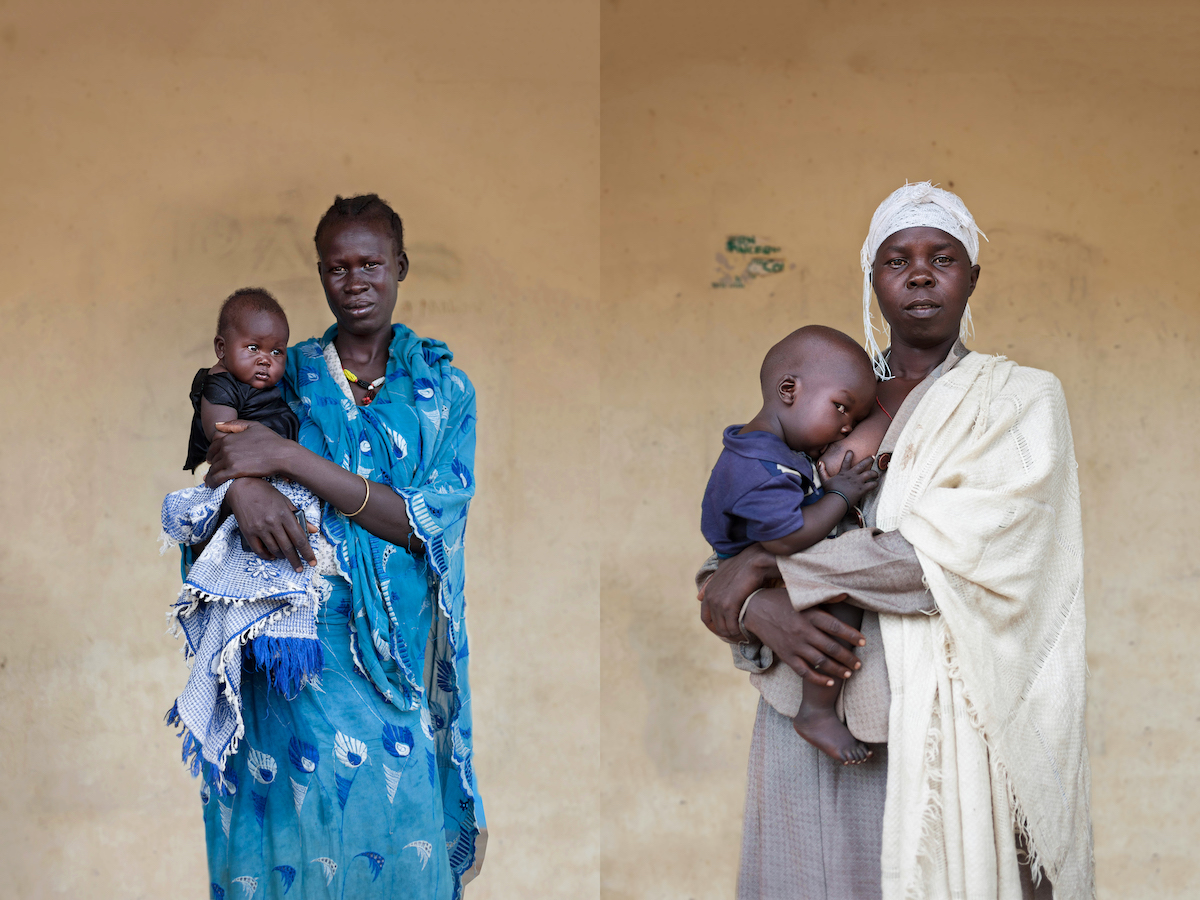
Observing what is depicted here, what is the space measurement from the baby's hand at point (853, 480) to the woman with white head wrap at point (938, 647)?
32 mm

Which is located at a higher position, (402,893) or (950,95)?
(950,95)

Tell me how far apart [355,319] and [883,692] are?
133 centimetres

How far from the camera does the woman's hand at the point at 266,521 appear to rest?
2.08 meters

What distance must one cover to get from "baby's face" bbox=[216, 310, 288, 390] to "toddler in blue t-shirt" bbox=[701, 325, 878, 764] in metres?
0.94

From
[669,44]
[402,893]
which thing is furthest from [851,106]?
[402,893]

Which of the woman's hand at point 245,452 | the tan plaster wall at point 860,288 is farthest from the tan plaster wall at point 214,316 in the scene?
the woman's hand at point 245,452

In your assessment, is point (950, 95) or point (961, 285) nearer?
point (961, 285)

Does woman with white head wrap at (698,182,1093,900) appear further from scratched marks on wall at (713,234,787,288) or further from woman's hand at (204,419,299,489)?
scratched marks on wall at (713,234,787,288)

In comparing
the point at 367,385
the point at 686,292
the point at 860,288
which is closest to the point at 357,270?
the point at 367,385

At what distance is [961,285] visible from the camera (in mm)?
2037

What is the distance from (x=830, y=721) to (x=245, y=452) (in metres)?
1.20

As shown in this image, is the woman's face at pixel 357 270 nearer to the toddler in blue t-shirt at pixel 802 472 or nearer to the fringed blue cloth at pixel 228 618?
the fringed blue cloth at pixel 228 618

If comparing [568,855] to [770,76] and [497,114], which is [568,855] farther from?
[770,76]

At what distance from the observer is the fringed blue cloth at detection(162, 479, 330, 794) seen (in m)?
2.08
